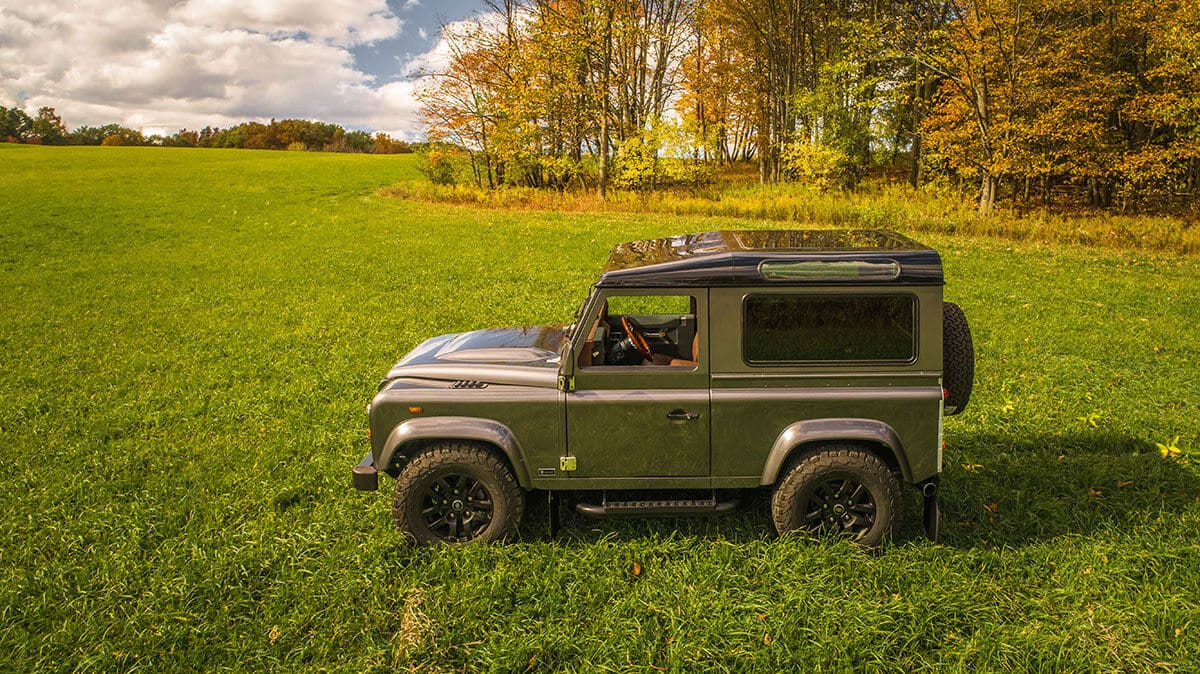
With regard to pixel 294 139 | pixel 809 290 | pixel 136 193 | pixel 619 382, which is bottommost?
pixel 619 382

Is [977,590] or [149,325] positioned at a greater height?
[149,325]

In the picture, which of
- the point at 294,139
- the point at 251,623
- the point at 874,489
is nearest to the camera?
the point at 251,623

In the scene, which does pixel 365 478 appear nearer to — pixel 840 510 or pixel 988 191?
pixel 840 510

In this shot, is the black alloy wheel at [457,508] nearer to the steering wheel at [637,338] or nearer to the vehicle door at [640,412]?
the vehicle door at [640,412]

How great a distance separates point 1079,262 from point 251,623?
19214 mm

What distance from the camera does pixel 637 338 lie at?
5.08 m

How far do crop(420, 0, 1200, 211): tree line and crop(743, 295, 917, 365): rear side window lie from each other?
2370cm

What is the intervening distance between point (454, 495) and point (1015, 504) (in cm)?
433

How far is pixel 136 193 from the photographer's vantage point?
32969 mm

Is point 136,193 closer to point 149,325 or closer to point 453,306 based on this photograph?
point 149,325

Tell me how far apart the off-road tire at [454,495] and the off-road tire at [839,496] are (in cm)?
185

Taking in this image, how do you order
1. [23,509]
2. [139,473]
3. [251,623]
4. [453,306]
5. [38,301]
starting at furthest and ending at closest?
1. [38,301]
2. [453,306]
3. [139,473]
4. [23,509]
5. [251,623]

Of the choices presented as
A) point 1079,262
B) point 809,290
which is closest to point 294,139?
point 1079,262

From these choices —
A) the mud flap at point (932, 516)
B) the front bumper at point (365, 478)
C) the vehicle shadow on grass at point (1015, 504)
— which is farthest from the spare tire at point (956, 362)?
the front bumper at point (365, 478)
